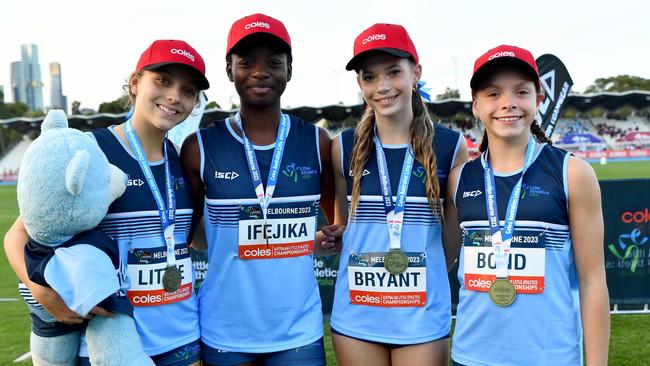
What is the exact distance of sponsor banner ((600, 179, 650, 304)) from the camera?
5.30 meters

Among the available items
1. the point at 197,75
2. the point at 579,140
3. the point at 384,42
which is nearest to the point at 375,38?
the point at 384,42

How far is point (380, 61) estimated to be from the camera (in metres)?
2.57

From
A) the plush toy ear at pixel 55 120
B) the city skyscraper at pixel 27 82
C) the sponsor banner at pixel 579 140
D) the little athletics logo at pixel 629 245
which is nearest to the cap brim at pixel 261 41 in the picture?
the plush toy ear at pixel 55 120

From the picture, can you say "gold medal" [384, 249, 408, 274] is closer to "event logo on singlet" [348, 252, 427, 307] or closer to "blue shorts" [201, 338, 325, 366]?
"event logo on singlet" [348, 252, 427, 307]

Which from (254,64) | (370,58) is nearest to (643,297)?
(370,58)

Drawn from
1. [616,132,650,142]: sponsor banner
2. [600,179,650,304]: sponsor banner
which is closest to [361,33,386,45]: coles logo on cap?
[600,179,650,304]: sponsor banner

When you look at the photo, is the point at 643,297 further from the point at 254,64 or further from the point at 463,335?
the point at 254,64

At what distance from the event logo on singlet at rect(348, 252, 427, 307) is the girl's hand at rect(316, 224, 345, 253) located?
34cm

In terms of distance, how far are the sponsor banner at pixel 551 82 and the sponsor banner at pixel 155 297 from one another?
4.74 metres

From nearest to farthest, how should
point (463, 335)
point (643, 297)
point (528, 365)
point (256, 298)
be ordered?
point (528, 365), point (463, 335), point (256, 298), point (643, 297)

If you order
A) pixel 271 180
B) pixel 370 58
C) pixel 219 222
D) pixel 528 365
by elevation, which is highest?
pixel 370 58

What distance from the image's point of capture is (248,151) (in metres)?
2.57

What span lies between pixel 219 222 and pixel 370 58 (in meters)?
1.06

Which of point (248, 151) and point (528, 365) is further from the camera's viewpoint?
point (248, 151)
